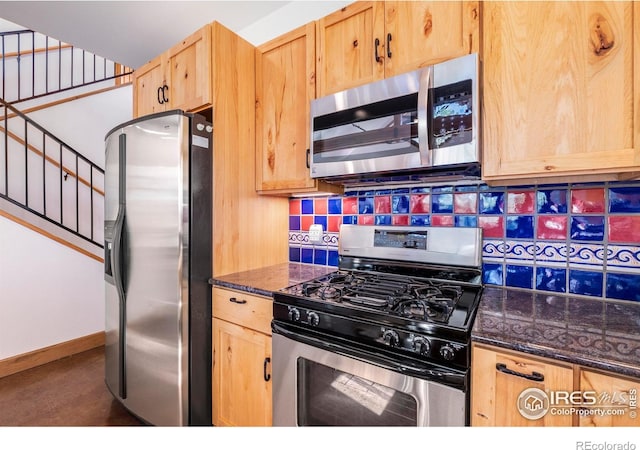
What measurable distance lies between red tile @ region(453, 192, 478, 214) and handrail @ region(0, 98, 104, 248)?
3486mm

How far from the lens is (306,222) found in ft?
6.85

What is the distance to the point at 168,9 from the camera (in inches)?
84.2

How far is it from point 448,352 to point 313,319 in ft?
1.70

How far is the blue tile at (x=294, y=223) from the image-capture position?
2131 mm

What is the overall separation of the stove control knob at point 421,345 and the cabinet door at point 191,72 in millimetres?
1560

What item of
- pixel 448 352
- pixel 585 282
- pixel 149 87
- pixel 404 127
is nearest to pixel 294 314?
pixel 448 352

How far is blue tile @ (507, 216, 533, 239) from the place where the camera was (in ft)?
4.53

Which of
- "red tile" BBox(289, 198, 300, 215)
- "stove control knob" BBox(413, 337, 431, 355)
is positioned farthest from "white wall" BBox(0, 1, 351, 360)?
"stove control knob" BBox(413, 337, 431, 355)

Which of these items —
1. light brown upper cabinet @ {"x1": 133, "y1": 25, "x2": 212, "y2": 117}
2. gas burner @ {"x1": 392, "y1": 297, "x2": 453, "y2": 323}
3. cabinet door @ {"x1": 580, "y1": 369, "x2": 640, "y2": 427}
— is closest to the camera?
cabinet door @ {"x1": 580, "y1": 369, "x2": 640, "y2": 427}

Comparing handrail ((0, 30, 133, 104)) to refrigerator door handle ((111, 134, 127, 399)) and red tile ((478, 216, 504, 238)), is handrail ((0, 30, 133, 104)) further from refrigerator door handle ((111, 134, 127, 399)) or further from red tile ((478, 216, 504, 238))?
red tile ((478, 216, 504, 238))

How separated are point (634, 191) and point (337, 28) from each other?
1.52 m

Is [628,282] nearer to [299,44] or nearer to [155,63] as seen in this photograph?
[299,44]

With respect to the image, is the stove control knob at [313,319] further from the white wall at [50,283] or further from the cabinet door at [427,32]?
the white wall at [50,283]

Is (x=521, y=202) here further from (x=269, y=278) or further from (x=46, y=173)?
(x=46, y=173)
